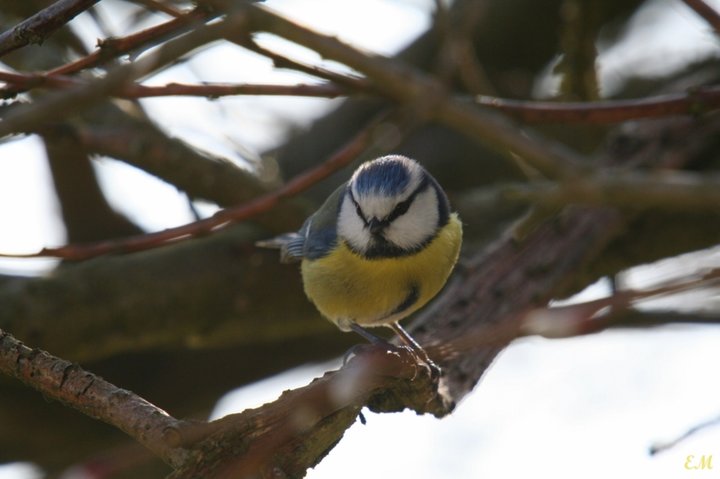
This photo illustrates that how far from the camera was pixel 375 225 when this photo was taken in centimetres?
228

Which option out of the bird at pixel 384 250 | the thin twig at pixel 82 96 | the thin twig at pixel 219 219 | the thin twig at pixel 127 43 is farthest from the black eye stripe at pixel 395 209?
the thin twig at pixel 82 96

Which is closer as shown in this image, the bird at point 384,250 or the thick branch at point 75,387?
the thick branch at point 75,387

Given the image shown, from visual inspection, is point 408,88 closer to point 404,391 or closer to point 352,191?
point 404,391

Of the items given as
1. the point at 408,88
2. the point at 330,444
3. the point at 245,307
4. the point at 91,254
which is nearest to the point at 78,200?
the point at 245,307

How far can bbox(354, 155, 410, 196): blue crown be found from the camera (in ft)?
7.36

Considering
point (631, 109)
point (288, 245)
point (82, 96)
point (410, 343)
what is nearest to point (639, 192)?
point (82, 96)

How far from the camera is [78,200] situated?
3.13m

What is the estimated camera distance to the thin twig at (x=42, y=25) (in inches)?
50.6

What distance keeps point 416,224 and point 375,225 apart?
14 cm

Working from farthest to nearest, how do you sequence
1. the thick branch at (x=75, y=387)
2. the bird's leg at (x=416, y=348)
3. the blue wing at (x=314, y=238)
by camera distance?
the blue wing at (x=314, y=238) < the bird's leg at (x=416, y=348) < the thick branch at (x=75, y=387)

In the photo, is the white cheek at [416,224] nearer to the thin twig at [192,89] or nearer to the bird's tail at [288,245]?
the bird's tail at [288,245]

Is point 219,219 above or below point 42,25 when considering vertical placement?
below

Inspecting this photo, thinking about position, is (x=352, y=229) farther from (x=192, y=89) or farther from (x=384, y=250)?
(x=192, y=89)

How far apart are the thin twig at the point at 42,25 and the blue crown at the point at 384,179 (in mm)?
1054
